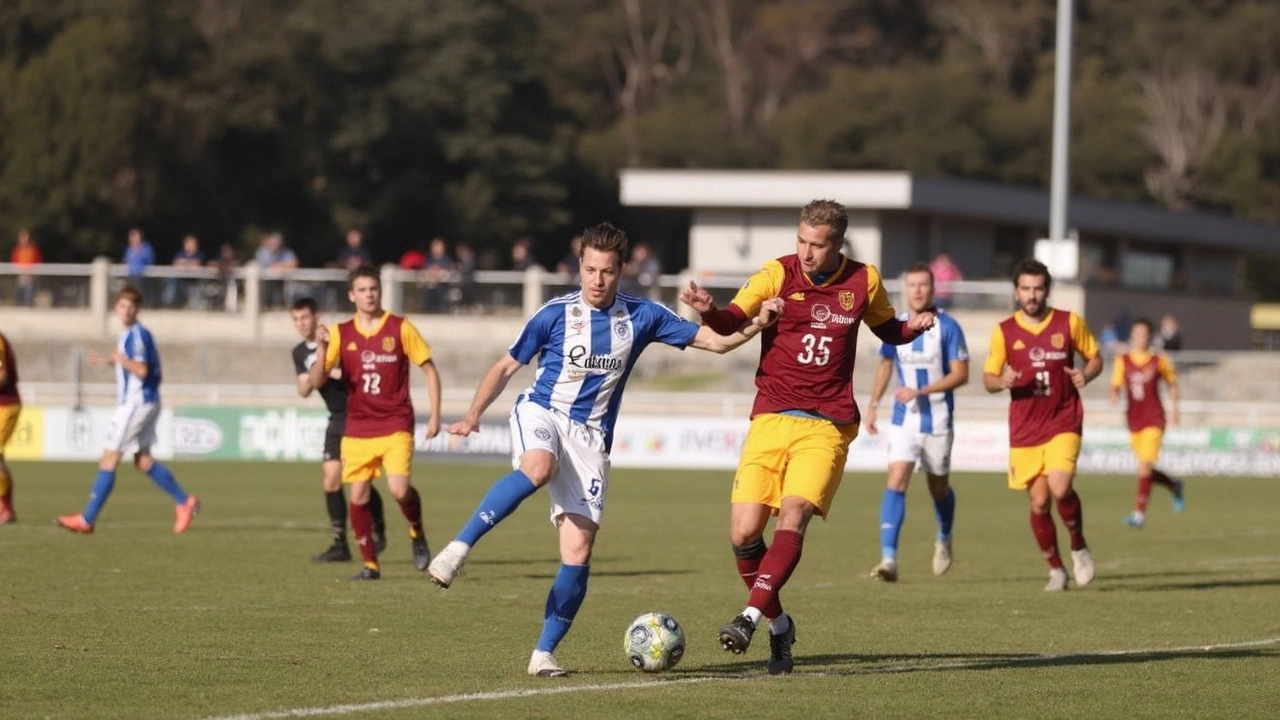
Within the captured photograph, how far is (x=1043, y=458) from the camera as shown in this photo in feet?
46.3

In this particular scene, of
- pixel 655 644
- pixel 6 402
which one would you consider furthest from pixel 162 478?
pixel 655 644

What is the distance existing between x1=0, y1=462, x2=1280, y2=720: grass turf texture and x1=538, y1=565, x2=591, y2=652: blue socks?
24 centimetres

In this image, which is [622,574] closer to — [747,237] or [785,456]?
[785,456]

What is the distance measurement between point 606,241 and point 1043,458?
5514mm

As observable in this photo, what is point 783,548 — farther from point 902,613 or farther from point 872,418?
point 872,418

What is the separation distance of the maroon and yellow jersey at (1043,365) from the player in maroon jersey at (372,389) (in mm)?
3915

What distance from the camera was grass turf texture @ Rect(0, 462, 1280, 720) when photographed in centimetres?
894

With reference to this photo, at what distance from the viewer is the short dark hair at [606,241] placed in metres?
9.58

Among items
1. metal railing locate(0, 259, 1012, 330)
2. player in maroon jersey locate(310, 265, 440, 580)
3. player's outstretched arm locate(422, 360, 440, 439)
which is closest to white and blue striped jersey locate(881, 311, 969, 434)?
player's outstretched arm locate(422, 360, 440, 439)

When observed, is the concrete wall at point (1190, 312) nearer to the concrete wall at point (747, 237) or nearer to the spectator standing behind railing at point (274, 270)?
the concrete wall at point (747, 237)

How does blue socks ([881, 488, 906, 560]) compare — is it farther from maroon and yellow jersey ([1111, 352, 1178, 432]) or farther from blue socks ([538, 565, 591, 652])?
maroon and yellow jersey ([1111, 352, 1178, 432])

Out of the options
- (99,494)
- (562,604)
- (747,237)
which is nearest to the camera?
(562,604)

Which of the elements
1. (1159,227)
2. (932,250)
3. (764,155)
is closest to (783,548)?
(932,250)

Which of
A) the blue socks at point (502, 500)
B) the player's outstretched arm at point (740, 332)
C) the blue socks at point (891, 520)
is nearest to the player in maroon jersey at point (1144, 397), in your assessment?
the blue socks at point (891, 520)
